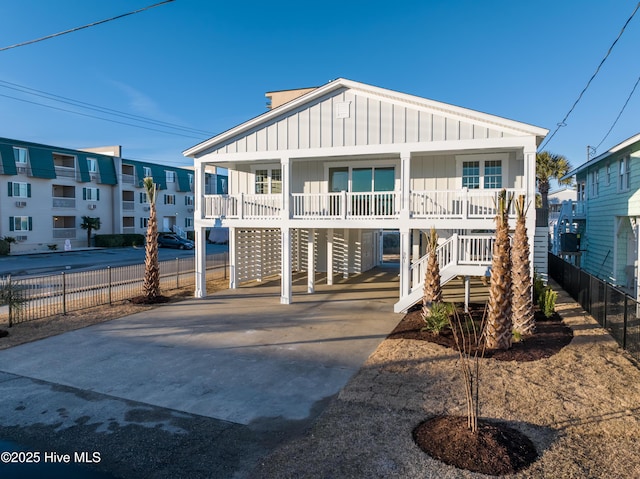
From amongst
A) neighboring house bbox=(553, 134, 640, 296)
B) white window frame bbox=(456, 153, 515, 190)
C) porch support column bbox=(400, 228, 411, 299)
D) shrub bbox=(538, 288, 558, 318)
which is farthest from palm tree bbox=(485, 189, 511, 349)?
neighboring house bbox=(553, 134, 640, 296)

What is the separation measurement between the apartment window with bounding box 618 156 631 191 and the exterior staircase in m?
6.73

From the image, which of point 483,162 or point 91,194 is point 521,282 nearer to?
point 483,162

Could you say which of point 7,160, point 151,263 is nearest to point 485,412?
point 151,263

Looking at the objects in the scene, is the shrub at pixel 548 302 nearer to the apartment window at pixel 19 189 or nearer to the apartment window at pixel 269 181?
the apartment window at pixel 269 181

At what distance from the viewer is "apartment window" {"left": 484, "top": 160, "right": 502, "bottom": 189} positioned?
1320 centimetres

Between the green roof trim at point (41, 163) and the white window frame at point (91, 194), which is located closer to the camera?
the green roof trim at point (41, 163)

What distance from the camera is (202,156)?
46.0ft

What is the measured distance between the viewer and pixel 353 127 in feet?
40.3

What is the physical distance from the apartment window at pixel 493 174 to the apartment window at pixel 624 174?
4643mm

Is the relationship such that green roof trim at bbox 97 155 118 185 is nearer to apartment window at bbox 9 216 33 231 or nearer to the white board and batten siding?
apartment window at bbox 9 216 33 231

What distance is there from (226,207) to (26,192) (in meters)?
26.4

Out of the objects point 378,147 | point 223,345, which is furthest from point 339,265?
point 223,345

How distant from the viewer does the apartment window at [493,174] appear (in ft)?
43.3

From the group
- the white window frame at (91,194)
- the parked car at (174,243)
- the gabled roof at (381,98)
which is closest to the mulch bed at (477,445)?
the gabled roof at (381,98)
